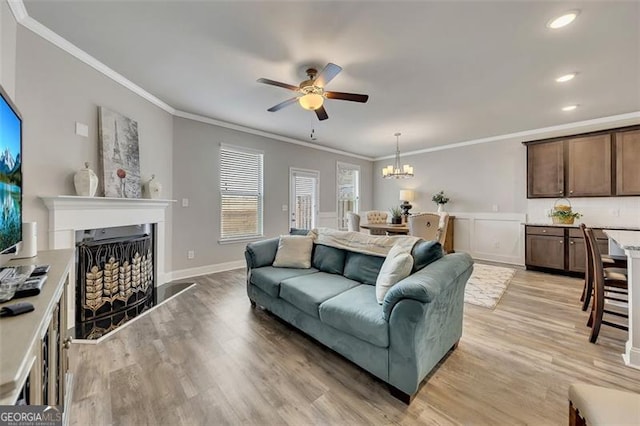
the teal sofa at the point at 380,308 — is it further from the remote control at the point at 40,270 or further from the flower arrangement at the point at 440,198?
the flower arrangement at the point at 440,198

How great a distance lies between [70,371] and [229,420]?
1329 millimetres

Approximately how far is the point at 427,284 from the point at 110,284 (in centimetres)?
322

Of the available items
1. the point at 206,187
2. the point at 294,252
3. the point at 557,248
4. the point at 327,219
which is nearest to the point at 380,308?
the point at 294,252

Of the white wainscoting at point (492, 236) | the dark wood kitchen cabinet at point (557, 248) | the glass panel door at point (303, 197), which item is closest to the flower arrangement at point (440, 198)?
the white wainscoting at point (492, 236)

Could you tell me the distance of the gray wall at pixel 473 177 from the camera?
5.09m

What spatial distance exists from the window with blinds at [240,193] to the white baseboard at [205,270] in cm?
48

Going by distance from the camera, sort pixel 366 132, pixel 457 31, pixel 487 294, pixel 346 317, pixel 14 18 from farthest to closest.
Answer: pixel 366 132
pixel 487 294
pixel 457 31
pixel 14 18
pixel 346 317

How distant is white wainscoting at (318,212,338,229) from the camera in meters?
6.22

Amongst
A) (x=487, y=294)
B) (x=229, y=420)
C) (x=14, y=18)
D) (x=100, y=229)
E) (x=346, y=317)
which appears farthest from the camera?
(x=487, y=294)

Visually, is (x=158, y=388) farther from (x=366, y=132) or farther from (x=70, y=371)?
(x=366, y=132)

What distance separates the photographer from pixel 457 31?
2.13m

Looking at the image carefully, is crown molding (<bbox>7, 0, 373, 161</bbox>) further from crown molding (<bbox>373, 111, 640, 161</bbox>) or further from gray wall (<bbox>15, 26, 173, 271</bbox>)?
crown molding (<bbox>373, 111, 640, 161</bbox>)

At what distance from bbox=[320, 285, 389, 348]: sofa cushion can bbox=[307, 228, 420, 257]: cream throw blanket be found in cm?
45

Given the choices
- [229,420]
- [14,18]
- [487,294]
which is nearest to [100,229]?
[14,18]
